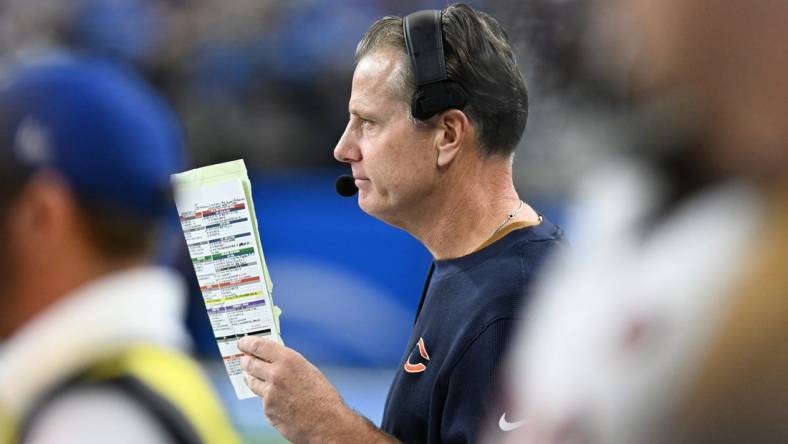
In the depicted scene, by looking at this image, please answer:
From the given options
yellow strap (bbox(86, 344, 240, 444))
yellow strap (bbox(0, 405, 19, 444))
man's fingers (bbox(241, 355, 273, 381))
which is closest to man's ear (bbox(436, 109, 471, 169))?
man's fingers (bbox(241, 355, 273, 381))

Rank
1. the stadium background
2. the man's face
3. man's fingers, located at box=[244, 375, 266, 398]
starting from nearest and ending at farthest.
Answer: man's fingers, located at box=[244, 375, 266, 398] → the man's face → the stadium background

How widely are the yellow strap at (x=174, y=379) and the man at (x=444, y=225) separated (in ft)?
0.78

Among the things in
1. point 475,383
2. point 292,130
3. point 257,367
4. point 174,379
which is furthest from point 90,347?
point 292,130

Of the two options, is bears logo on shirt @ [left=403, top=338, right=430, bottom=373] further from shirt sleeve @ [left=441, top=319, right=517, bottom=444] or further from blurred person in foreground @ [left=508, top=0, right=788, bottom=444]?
blurred person in foreground @ [left=508, top=0, right=788, bottom=444]

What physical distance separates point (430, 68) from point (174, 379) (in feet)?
1.72

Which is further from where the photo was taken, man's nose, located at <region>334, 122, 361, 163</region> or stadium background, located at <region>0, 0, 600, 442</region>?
stadium background, located at <region>0, 0, 600, 442</region>

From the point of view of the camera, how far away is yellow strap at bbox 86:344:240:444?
2.45 ft

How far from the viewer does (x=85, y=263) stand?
841mm

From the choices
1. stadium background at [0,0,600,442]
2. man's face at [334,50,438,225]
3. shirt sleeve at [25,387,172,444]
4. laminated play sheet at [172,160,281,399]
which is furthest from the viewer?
stadium background at [0,0,600,442]

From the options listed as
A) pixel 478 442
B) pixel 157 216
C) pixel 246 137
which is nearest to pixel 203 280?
pixel 157 216

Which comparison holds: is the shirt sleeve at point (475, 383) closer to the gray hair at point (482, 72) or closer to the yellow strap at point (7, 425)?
the gray hair at point (482, 72)

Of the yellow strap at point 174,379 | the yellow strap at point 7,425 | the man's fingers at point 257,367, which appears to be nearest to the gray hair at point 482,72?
the man's fingers at point 257,367

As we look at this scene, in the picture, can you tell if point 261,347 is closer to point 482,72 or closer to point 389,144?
point 389,144

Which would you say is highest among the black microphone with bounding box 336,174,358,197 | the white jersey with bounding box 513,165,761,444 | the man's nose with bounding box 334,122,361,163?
the white jersey with bounding box 513,165,761,444
